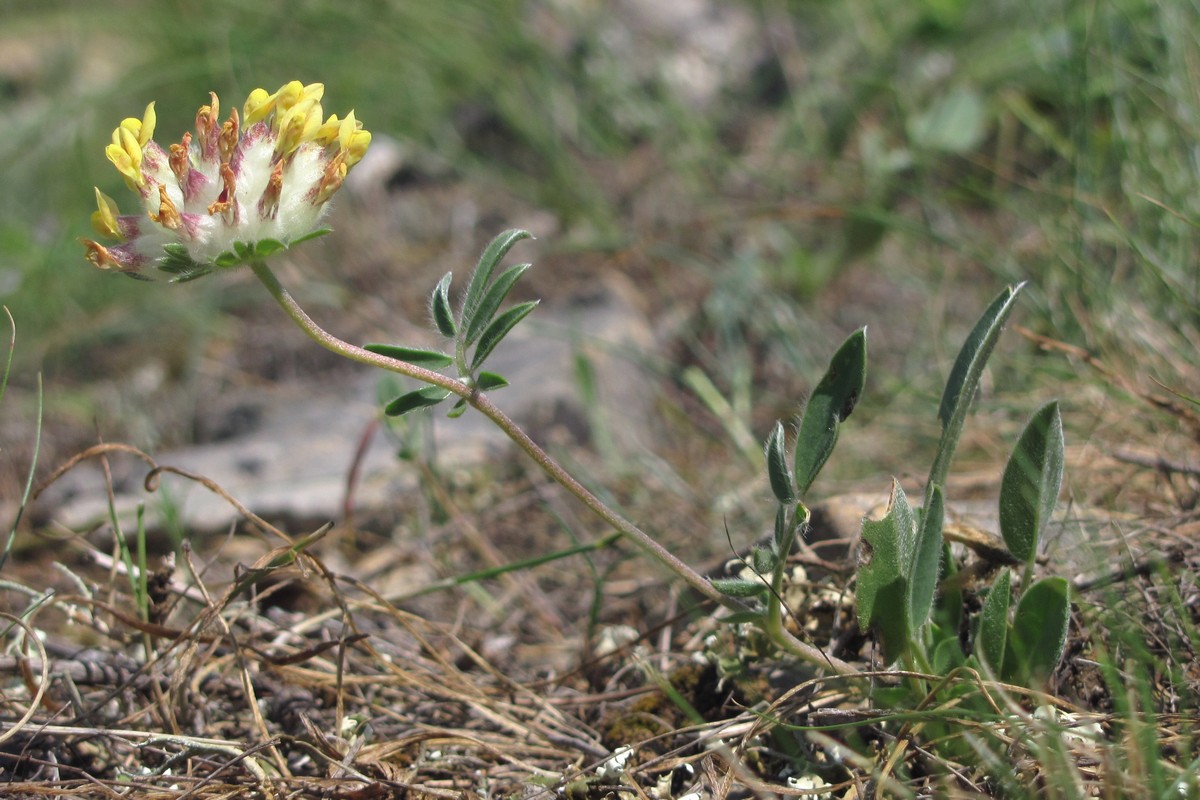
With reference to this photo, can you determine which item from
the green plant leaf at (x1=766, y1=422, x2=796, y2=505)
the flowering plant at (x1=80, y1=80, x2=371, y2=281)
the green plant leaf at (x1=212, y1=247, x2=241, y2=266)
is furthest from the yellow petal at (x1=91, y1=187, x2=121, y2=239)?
the green plant leaf at (x1=766, y1=422, x2=796, y2=505)

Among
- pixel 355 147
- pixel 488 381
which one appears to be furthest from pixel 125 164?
pixel 488 381

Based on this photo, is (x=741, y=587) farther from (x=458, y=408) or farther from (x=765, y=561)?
(x=458, y=408)

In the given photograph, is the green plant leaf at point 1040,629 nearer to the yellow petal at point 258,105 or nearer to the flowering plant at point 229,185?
the flowering plant at point 229,185

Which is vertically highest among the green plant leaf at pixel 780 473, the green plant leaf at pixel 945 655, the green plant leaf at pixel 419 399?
the green plant leaf at pixel 419 399

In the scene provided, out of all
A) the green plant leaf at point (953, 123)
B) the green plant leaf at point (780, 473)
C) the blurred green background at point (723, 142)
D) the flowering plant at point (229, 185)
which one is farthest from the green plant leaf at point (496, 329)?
the green plant leaf at point (953, 123)

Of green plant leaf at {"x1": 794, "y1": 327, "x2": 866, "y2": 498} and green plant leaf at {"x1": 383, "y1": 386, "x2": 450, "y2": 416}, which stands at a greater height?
green plant leaf at {"x1": 383, "y1": 386, "x2": 450, "y2": 416}

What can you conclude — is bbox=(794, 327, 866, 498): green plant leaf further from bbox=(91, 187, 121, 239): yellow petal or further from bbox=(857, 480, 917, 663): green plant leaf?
bbox=(91, 187, 121, 239): yellow petal
